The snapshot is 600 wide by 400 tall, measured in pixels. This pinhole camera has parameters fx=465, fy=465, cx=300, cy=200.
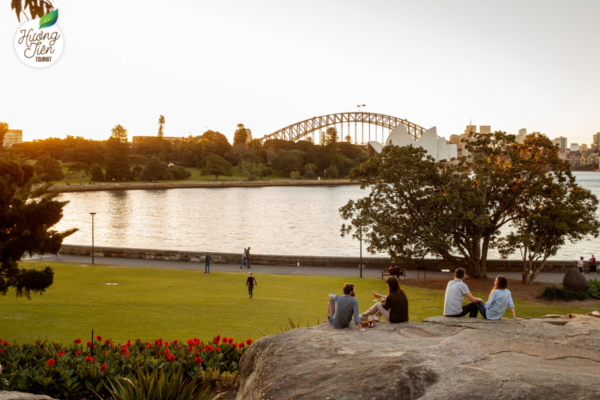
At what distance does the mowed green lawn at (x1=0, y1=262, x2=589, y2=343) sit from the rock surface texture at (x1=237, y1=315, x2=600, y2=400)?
4177mm

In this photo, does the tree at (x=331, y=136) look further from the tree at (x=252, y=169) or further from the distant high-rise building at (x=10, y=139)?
the distant high-rise building at (x=10, y=139)

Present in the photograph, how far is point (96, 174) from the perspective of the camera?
10081cm

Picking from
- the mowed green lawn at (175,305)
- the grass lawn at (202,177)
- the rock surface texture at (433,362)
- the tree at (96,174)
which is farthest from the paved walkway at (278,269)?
the grass lawn at (202,177)

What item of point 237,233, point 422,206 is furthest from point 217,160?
point 422,206

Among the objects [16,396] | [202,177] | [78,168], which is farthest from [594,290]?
[202,177]

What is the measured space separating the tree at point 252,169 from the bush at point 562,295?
10719cm

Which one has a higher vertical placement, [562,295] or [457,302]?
[457,302]

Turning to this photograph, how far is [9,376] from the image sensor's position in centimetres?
645

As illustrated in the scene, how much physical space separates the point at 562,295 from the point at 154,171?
100391 millimetres

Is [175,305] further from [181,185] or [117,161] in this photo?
[117,161]

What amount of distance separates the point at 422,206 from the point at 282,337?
50.7ft

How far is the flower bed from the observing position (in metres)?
6.41

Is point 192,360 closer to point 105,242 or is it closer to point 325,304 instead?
point 325,304

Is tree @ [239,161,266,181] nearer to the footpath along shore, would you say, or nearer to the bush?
the footpath along shore
